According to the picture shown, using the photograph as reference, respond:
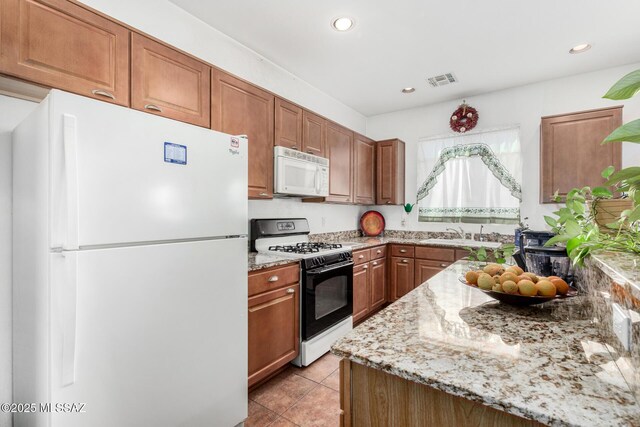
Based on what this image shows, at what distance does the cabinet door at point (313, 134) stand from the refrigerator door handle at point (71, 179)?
1952 mm

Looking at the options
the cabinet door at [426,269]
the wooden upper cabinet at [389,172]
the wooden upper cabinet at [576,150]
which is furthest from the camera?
the wooden upper cabinet at [389,172]

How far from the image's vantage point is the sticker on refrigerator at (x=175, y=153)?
4.47ft

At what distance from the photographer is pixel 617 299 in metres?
0.69

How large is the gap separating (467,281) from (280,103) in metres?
2.09

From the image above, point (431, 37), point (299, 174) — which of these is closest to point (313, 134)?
point (299, 174)

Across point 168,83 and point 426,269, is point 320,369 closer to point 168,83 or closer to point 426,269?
point 426,269

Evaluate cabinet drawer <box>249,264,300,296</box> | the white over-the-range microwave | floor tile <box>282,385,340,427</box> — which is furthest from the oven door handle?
floor tile <box>282,385,340,427</box>

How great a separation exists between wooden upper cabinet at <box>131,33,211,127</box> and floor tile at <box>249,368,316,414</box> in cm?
188

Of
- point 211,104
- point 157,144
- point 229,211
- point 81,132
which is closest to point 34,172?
point 81,132

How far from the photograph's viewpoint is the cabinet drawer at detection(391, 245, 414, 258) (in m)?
3.57

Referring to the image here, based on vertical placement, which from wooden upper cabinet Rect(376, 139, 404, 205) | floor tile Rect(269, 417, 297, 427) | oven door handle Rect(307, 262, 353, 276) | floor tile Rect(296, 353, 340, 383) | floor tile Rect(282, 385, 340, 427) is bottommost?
floor tile Rect(269, 417, 297, 427)

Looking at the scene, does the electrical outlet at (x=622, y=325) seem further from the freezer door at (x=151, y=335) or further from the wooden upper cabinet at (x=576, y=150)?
the wooden upper cabinet at (x=576, y=150)

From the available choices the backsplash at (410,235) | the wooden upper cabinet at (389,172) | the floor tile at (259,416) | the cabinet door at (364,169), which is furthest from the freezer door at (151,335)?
the wooden upper cabinet at (389,172)

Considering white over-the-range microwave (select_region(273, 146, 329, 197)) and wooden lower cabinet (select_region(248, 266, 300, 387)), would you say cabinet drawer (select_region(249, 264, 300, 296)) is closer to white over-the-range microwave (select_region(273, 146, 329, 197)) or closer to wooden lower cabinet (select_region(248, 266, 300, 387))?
wooden lower cabinet (select_region(248, 266, 300, 387))
